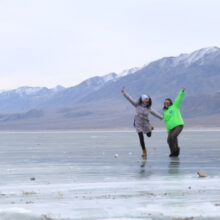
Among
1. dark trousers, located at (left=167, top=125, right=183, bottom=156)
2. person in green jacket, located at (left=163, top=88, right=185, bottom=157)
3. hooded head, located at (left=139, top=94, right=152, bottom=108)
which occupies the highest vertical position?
hooded head, located at (left=139, top=94, right=152, bottom=108)

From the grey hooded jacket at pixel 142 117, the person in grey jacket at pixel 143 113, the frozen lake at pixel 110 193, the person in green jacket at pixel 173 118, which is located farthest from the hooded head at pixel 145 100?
the frozen lake at pixel 110 193

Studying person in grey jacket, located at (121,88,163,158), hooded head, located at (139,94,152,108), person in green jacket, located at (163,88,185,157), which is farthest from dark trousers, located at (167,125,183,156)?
hooded head, located at (139,94,152,108)

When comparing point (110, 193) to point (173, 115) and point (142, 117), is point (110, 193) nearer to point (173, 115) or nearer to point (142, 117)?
point (142, 117)

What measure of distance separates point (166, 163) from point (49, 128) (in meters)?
162

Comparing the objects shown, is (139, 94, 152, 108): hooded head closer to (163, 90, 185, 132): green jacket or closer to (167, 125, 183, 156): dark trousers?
(163, 90, 185, 132): green jacket

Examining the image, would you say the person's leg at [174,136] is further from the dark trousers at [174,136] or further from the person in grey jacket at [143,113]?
the person in grey jacket at [143,113]

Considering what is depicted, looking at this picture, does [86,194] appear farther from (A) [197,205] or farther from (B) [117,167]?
(B) [117,167]

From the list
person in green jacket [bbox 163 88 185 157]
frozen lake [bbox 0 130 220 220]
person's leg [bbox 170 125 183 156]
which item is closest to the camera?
frozen lake [bbox 0 130 220 220]

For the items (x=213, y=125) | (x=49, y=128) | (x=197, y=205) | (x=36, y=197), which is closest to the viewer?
(x=197, y=205)

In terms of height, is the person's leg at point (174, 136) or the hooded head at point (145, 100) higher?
the hooded head at point (145, 100)

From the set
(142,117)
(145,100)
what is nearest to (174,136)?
(142,117)

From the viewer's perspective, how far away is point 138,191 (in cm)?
754

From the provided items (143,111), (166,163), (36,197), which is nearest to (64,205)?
(36,197)

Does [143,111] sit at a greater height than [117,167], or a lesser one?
greater
